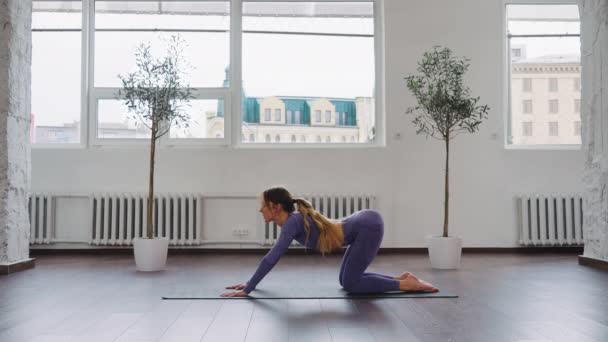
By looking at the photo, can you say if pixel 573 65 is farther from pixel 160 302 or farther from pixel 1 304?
pixel 1 304

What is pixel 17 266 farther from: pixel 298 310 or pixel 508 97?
pixel 508 97

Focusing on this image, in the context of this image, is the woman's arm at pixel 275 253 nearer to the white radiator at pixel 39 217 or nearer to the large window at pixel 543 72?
the white radiator at pixel 39 217

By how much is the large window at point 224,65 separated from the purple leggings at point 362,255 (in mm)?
2905

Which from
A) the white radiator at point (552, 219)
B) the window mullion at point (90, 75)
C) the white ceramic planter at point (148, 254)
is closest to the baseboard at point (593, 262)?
the white radiator at point (552, 219)

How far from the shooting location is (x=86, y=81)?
242 inches

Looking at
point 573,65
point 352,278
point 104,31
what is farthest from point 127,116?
point 573,65

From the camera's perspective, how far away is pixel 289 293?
3496mm

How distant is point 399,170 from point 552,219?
1.75 metres

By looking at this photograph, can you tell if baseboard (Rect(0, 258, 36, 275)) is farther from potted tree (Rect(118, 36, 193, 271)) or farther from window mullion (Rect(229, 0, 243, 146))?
window mullion (Rect(229, 0, 243, 146))

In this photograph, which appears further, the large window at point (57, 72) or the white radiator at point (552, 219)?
the large window at point (57, 72)

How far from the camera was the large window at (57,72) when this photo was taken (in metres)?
6.20

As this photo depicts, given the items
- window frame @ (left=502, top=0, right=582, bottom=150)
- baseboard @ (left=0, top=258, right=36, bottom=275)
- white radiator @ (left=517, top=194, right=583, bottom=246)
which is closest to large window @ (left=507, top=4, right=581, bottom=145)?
window frame @ (left=502, top=0, right=582, bottom=150)

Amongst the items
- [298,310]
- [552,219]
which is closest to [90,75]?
[298,310]

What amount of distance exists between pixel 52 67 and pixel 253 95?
93.5 inches
